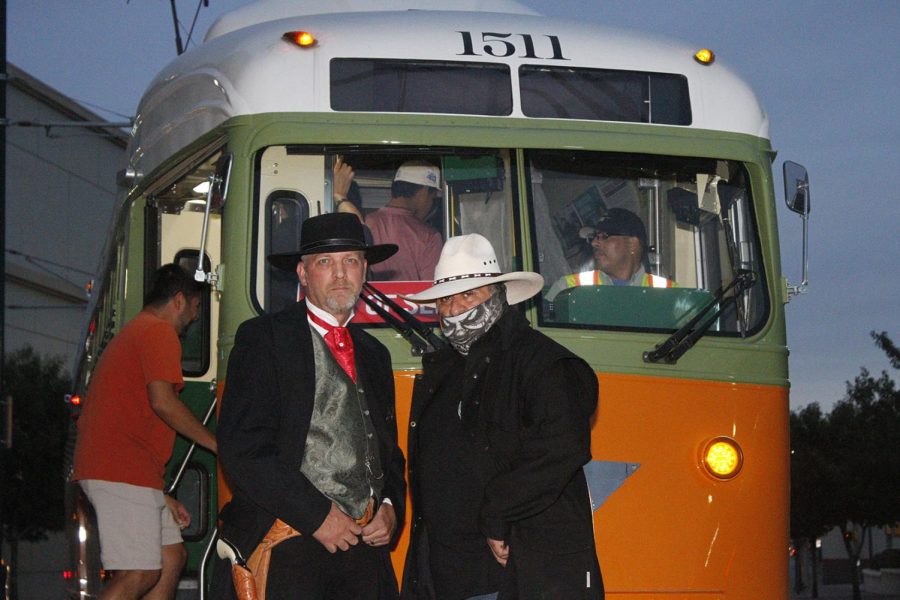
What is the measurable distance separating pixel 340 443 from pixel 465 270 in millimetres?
733

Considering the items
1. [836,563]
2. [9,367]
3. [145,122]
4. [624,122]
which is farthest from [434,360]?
[836,563]

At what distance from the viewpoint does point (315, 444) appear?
4855 millimetres

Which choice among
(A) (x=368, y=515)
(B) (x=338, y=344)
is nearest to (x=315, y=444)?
(A) (x=368, y=515)

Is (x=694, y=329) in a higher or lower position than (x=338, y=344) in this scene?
higher

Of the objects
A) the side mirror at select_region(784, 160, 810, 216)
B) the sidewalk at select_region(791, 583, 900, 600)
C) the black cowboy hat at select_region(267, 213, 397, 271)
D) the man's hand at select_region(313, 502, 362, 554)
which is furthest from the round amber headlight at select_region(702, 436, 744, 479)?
the sidewalk at select_region(791, 583, 900, 600)

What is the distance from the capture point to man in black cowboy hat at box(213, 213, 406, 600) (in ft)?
15.4

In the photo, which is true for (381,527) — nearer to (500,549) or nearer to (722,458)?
(500,549)

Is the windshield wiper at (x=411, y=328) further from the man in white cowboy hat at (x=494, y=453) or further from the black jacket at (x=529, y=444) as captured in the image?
the black jacket at (x=529, y=444)

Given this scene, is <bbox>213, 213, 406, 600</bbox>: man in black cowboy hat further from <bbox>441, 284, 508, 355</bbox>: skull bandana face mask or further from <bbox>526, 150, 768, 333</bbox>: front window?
<bbox>526, 150, 768, 333</bbox>: front window

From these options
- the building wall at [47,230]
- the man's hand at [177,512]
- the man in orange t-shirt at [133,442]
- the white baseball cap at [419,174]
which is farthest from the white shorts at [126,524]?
the building wall at [47,230]

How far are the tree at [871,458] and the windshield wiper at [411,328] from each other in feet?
96.5

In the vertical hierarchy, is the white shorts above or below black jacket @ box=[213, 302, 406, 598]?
below

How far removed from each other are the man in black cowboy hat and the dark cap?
164 cm

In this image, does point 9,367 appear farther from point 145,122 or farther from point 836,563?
point 836,563
